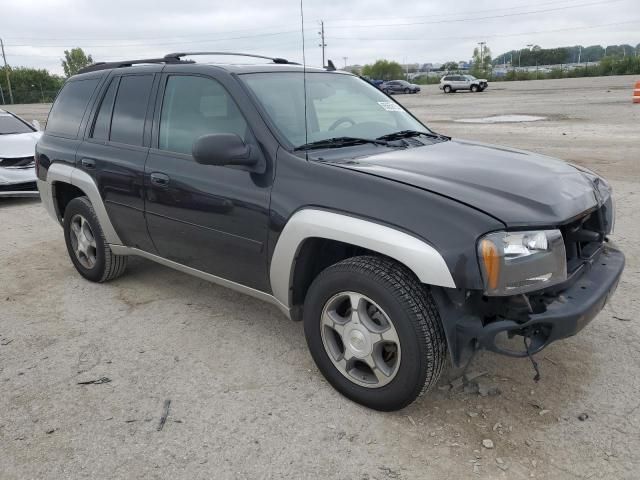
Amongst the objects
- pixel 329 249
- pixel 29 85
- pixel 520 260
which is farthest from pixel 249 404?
pixel 29 85

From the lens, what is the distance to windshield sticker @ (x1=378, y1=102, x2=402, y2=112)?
411 centimetres

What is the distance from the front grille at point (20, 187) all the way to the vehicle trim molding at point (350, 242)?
268 inches

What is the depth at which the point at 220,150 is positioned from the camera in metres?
3.03

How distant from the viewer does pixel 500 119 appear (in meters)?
19.1

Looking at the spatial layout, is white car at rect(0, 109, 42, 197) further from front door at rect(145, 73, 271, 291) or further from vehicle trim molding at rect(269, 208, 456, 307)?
vehicle trim molding at rect(269, 208, 456, 307)

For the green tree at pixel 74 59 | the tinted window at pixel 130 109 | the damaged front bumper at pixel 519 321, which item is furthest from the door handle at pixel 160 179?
the green tree at pixel 74 59

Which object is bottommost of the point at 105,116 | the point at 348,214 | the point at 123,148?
the point at 348,214

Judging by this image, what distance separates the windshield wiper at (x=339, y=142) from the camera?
3.29 meters

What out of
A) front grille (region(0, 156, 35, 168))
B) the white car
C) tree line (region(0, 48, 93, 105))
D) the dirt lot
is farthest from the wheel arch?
tree line (region(0, 48, 93, 105))

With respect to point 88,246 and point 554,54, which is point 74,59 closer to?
point 554,54

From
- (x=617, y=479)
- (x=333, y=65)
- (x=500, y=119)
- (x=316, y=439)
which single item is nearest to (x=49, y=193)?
(x=333, y=65)

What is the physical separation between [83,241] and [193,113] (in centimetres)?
182

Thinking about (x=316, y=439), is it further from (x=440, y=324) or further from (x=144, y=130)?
(x=144, y=130)

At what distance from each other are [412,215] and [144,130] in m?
2.25
